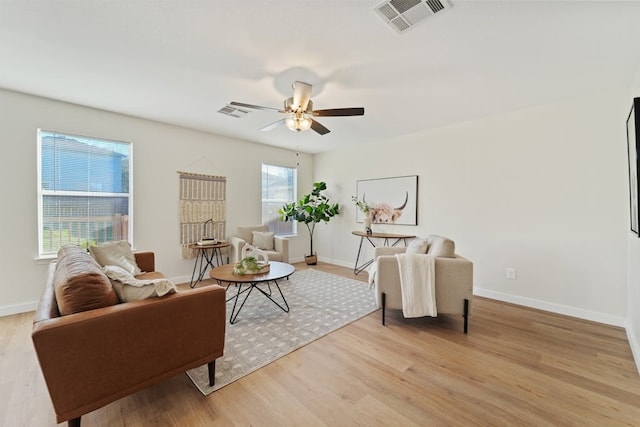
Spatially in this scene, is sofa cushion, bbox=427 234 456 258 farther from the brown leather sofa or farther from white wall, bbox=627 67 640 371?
the brown leather sofa

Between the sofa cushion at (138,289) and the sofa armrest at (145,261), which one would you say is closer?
the sofa cushion at (138,289)

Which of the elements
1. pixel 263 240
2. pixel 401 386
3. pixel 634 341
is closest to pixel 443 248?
pixel 401 386

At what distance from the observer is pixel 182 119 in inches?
147

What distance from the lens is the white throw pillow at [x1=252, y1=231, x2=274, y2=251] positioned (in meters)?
4.49

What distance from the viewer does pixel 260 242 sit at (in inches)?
177

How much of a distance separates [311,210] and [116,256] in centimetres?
320

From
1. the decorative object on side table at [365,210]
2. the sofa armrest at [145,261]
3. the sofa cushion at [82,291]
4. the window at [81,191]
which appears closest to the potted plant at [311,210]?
the decorative object on side table at [365,210]

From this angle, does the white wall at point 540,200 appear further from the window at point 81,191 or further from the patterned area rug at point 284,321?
the window at point 81,191

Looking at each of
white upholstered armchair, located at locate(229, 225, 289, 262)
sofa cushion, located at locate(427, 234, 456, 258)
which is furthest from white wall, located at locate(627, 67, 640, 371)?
white upholstered armchair, located at locate(229, 225, 289, 262)

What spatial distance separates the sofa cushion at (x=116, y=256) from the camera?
8.74 feet

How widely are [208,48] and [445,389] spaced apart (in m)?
3.07

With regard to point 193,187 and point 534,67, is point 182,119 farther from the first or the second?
point 534,67

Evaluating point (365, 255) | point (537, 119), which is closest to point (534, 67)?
point (537, 119)

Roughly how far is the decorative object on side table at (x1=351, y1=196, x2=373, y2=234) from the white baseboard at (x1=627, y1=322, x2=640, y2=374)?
10.00ft
